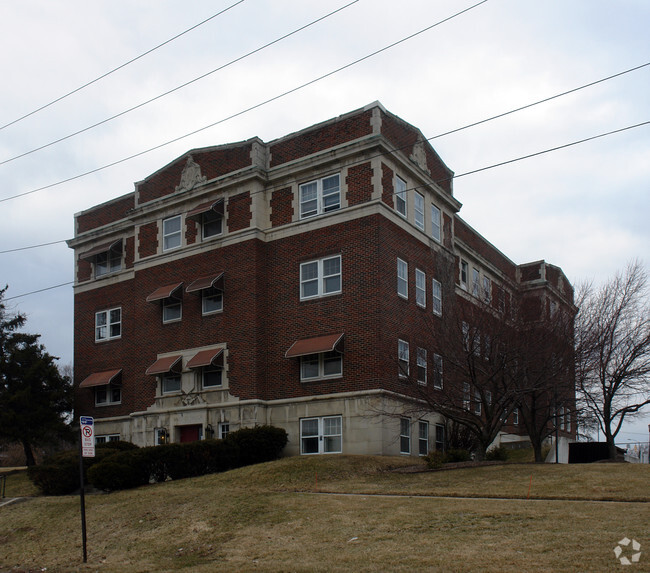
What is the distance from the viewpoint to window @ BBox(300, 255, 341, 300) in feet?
98.4

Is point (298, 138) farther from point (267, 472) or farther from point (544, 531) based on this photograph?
point (544, 531)

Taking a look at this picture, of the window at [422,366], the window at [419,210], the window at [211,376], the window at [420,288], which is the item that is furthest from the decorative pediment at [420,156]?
the window at [211,376]

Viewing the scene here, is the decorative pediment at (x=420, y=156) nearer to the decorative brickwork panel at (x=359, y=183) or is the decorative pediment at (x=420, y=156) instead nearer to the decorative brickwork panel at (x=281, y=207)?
the decorative brickwork panel at (x=359, y=183)

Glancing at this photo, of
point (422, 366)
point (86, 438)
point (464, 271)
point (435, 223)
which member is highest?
point (435, 223)

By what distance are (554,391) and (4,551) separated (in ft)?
57.3

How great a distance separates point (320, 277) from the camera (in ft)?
99.5

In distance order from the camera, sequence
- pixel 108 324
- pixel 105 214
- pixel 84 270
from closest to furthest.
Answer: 1. pixel 108 324
2. pixel 105 214
3. pixel 84 270

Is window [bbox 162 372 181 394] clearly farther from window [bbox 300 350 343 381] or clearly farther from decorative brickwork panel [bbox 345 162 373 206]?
decorative brickwork panel [bbox 345 162 373 206]

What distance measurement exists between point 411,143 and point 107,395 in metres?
18.0

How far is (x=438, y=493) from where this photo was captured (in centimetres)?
1906

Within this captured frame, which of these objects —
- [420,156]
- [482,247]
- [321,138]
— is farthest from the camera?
[482,247]

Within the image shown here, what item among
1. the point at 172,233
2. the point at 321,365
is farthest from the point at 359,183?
the point at 172,233

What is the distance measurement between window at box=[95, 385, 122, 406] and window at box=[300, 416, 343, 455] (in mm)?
10970

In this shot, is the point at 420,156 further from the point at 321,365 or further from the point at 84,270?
the point at 84,270
